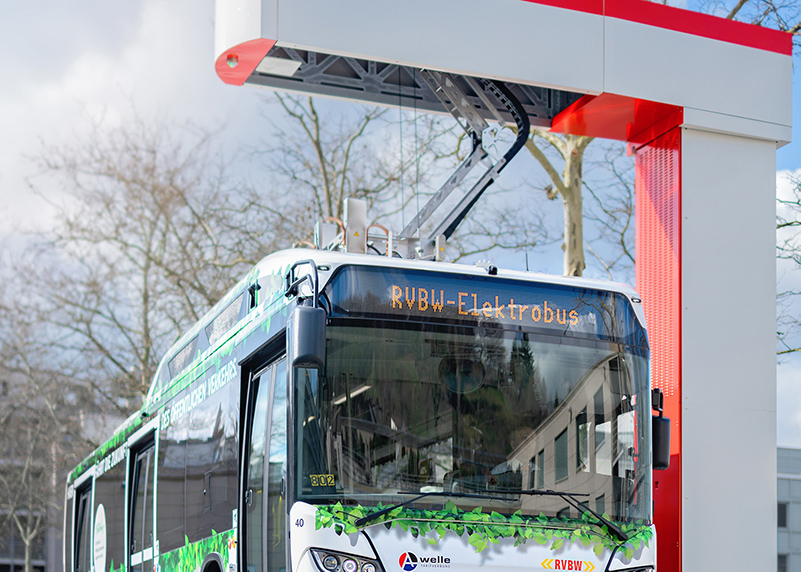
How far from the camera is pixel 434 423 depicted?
5.35 meters

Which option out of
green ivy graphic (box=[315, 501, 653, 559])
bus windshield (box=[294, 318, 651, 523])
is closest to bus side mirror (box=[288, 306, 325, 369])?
bus windshield (box=[294, 318, 651, 523])

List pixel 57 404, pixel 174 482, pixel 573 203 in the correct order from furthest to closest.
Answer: pixel 57 404 < pixel 573 203 < pixel 174 482

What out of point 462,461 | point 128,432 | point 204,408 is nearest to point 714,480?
point 462,461

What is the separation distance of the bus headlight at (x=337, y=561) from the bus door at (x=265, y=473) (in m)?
0.33

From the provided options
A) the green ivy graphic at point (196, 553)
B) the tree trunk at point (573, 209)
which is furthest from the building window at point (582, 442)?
the tree trunk at point (573, 209)

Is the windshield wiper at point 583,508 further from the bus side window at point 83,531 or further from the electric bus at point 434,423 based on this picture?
the bus side window at point 83,531

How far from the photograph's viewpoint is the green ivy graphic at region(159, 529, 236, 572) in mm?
6422

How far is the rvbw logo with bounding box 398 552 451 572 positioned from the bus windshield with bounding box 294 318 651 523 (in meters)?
0.30

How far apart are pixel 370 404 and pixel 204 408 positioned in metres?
2.47

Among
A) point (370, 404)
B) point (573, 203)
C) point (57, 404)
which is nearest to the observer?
point (370, 404)

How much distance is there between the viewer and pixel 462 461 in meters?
5.31

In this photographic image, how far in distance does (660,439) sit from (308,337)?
2.59m

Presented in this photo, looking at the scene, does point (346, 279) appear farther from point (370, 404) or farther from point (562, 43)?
point (562, 43)

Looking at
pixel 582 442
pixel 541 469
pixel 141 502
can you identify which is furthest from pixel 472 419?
pixel 141 502
